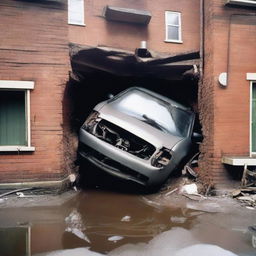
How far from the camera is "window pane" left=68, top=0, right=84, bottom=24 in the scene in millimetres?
12289

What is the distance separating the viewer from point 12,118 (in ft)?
20.5

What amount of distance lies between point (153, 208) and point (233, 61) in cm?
378

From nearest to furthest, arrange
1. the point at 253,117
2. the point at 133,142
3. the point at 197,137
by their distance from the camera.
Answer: the point at 133,142
the point at 253,117
the point at 197,137

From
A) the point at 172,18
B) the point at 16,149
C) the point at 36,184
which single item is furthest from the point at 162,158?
the point at 172,18

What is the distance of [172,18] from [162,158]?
9.41m

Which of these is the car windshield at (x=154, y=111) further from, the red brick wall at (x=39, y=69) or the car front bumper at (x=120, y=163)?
the red brick wall at (x=39, y=69)

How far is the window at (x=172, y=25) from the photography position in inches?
534

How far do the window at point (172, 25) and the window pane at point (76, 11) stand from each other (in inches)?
149

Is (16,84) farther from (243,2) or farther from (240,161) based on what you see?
(243,2)

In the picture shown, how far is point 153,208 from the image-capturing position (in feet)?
18.5

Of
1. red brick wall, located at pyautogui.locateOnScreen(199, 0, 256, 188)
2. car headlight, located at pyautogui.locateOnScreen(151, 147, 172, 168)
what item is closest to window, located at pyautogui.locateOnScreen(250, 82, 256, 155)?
red brick wall, located at pyautogui.locateOnScreen(199, 0, 256, 188)

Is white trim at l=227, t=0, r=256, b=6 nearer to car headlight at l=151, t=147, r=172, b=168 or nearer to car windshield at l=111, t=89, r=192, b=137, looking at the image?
car windshield at l=111, t=89, r=192, b=137

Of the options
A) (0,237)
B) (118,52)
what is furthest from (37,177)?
(118,52)

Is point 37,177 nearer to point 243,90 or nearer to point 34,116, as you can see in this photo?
point 34,116
